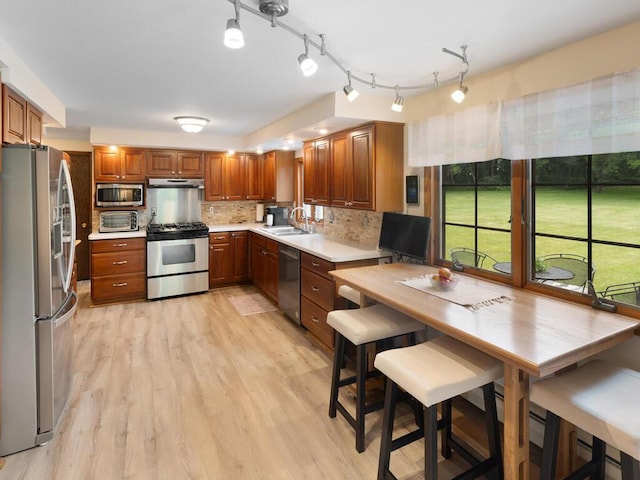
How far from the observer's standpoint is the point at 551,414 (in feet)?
5.34

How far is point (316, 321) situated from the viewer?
358 centimetres

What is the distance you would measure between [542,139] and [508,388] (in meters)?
1.49

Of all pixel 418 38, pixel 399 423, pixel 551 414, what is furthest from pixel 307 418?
pixel 418 38

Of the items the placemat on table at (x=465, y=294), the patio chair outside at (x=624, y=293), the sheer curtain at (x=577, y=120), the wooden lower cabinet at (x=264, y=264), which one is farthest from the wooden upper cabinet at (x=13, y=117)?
the patio chair outside at (x=624, y=293)

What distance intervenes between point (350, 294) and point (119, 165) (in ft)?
13.8

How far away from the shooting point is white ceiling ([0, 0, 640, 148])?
1.77 m

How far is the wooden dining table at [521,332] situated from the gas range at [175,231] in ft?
12.3

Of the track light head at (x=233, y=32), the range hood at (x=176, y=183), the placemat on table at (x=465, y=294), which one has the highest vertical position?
the track light head at (x=233, y=32)

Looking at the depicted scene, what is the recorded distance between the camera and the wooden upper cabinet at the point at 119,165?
5.16 metres

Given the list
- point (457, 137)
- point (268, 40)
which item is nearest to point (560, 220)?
point (457, 137)

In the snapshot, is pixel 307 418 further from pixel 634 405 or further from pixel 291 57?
pixel 291 57

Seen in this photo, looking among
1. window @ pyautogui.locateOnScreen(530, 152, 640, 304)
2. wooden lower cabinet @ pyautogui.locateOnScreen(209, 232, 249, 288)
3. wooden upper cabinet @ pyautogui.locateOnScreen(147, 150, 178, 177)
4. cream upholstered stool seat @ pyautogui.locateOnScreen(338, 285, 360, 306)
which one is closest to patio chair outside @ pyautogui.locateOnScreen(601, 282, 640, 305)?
window @ pyautogui.locateOnScreen(530, 152, 640, 304)

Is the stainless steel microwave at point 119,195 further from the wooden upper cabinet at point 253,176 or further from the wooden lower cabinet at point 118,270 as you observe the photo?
the wooden upper cabinet at point 253,176

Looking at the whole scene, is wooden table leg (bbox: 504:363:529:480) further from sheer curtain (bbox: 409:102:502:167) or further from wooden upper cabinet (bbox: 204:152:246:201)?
wooden upper cabinet (bbox: 204:152:246:201)
